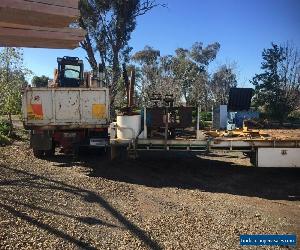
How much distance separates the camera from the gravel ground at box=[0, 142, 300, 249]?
6.07m

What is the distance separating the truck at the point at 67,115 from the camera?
11812 mm

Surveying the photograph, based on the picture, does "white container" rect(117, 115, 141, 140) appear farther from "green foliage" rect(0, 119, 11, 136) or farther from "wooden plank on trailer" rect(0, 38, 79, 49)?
"green foliage" rect(0, 119, 11, 136)

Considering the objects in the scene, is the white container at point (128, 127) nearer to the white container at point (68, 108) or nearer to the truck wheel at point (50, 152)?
the white container at point (68, 108)

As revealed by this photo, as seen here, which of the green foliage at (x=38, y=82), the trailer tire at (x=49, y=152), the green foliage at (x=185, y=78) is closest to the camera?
the trailer tire at (x=49, y=152)

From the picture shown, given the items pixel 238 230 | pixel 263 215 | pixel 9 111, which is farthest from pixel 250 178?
pixel 9 111

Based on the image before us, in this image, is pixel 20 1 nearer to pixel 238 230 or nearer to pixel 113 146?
pixel 238 230

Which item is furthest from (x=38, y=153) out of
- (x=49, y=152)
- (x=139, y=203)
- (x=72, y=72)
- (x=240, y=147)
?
(x=240, y=147)

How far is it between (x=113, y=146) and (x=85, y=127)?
1453 millimetres

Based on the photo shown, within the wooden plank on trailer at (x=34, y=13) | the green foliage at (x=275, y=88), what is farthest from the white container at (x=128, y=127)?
the green foliage at (x=275, y=88)

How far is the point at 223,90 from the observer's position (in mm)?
44188

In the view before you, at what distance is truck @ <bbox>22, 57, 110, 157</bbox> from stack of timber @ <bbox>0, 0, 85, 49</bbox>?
739cm

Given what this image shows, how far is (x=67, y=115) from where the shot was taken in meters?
11.9

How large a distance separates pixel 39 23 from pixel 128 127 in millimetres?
7113

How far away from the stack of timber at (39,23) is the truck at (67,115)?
7.39m
